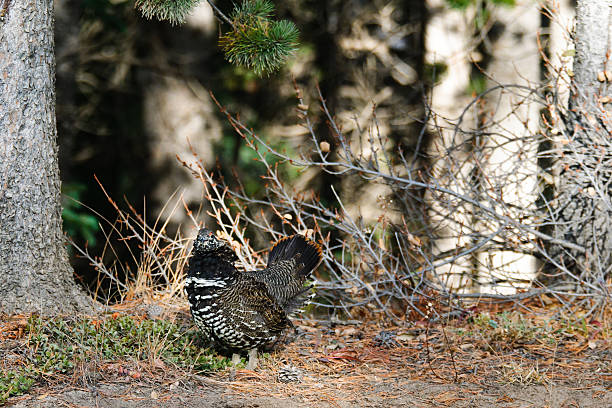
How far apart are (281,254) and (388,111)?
3184 millimetres

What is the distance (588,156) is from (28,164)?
432cm

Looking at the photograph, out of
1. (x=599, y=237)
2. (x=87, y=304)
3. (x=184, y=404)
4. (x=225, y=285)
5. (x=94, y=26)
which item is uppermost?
(x=94, y=26)

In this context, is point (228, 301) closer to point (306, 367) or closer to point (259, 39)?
point (306, 367)

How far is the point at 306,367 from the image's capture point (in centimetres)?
427

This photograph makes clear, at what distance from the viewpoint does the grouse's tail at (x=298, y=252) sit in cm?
470

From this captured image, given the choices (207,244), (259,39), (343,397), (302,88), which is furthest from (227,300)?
(302,88)

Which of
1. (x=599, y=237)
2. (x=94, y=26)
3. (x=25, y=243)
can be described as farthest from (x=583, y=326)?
(x=94, y=26)

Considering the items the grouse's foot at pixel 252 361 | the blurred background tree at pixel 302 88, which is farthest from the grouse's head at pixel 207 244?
the blurred background tree at pixel 302 88

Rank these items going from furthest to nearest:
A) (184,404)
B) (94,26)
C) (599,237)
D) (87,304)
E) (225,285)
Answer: (94,26), (599,237), (87,304), (225,285), (184,404)

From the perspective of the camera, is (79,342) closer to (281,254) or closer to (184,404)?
(184,404)

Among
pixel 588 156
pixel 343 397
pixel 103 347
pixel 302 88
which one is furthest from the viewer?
pixel 302 88

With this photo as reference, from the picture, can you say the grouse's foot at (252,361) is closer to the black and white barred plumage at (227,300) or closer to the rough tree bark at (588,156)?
the black and white barred plumage at (227,300)

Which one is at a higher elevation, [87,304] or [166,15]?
[166,15]

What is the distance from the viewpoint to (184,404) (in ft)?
11.7
